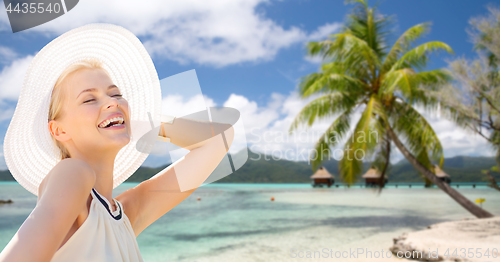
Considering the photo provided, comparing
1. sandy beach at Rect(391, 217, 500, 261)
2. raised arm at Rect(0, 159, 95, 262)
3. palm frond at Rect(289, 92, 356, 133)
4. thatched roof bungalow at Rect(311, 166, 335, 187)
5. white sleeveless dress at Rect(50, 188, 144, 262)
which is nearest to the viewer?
raised arm at Rect(0, 159, 95, 262)

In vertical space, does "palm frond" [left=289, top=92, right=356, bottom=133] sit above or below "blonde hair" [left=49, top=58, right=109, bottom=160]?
above

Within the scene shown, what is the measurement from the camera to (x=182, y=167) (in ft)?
3.49

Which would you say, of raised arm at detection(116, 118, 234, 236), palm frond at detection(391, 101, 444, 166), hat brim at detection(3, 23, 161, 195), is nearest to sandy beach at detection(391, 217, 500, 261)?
palm frond at detection(391, 101, 444, 166)

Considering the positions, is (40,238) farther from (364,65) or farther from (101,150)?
(364,65)

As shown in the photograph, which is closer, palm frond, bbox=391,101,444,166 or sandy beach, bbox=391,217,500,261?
sandy beach, bbox=391,217,500,261

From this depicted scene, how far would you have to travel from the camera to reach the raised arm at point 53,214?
564 millimetres

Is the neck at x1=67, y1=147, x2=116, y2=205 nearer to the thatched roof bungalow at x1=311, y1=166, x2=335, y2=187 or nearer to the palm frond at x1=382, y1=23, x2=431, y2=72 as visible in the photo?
the palm frond at x1=382, y1=23, x2=431, y2=72

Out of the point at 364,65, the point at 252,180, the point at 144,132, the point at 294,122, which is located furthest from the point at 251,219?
the point at 252,180

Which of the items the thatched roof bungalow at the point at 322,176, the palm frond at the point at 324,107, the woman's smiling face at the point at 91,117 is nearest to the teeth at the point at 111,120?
the woman's smiling face at the point at 91,117

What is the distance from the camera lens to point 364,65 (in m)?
11.5

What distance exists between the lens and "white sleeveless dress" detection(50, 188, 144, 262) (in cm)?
68

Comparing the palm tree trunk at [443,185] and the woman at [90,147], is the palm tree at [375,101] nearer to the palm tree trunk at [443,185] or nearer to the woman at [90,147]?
the palm tree trunk at [443,185]

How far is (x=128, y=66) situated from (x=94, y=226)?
0.58m

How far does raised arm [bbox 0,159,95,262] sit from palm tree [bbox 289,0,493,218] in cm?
955
